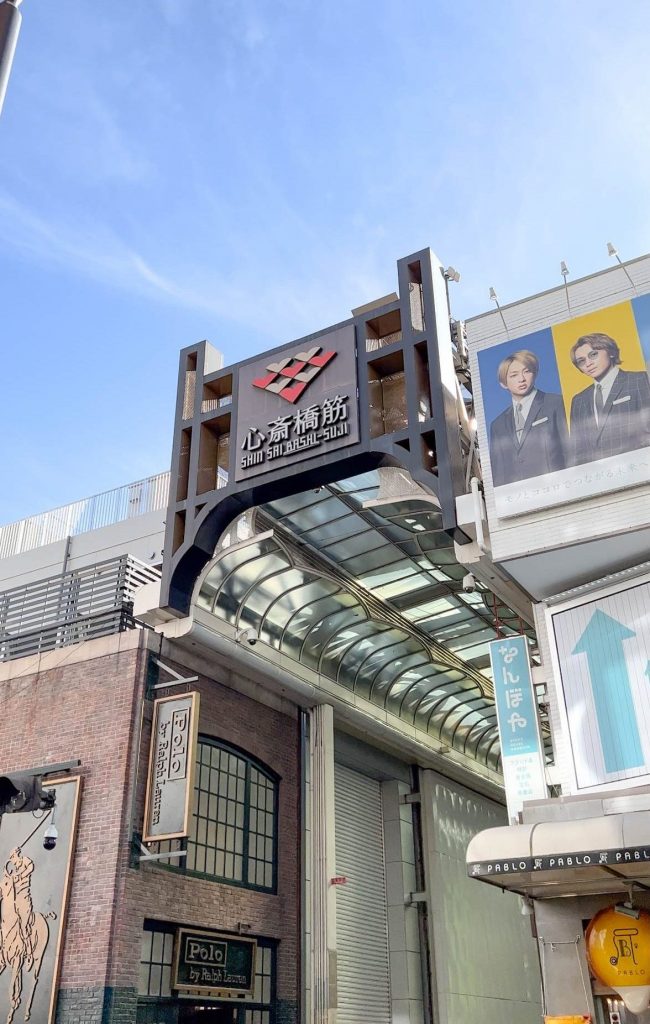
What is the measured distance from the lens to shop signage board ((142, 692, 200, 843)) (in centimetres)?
1619

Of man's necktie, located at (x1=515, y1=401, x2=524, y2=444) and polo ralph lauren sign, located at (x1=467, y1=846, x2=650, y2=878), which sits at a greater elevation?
man's necktie, located at (x1=515, y1=401, x2=524, y2=444)

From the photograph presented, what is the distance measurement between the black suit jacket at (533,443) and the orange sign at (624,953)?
692cm

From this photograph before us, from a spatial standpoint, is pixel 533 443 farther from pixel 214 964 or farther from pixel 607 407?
pixel 214 964

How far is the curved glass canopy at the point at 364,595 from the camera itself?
19203 millimetres

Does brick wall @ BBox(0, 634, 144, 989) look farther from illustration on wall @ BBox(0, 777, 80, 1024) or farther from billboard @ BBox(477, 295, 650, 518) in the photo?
billboard @ BBox(477, 295, 650, 518)

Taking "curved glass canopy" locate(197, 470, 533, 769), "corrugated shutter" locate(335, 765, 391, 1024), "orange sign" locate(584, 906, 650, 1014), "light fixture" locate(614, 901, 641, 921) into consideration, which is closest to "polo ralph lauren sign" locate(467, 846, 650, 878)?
"light fixture" locate(614, 901, 641, 921)

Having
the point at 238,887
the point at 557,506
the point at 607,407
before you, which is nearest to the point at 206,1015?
the point at 238,887

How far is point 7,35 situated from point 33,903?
49.6ft

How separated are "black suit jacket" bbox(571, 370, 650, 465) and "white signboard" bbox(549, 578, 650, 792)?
7.40 feet

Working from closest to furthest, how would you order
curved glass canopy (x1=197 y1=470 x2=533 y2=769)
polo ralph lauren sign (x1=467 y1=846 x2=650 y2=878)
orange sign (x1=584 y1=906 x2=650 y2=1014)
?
polo ralph lauren sign (x1=467 y1=846 x2=650 y2=878) → orange sign (x1=584 y1=906 x2=650 y2=1014) → curved glass canopy (x1=197 y1=470 x2=533 y2=769)

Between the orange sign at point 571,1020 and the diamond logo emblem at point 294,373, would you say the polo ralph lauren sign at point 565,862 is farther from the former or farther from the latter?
the diamond logo emblem at point 294,373

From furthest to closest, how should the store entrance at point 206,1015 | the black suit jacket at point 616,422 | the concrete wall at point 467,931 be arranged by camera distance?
the concrete wall at point 467,931, the store entrance at point 206,1015, the black suit jacket at point 616,422

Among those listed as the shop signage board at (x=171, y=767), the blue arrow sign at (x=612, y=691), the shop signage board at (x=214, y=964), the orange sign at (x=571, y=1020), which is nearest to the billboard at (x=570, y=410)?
the blue arrow sign at (x=612, y=691)

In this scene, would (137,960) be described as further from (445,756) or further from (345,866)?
(445,756)
